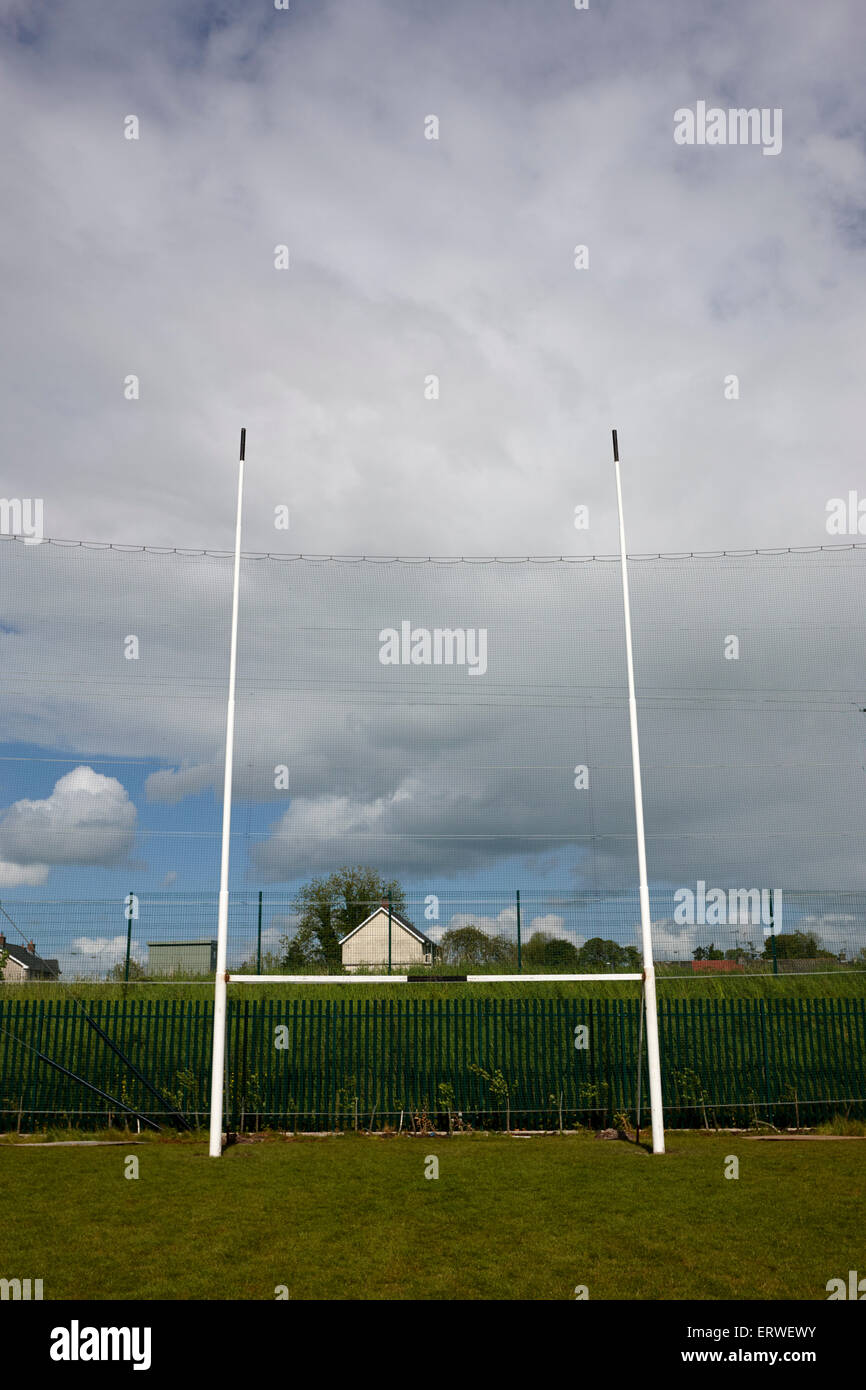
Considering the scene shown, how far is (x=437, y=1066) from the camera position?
1462 centimetres

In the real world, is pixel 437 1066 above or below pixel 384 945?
below

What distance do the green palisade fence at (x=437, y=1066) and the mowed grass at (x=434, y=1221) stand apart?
1448 millimetres

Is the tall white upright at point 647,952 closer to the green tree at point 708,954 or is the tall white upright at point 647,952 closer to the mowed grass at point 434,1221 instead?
the mowed grass at point 434,1221

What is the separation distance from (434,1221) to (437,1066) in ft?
20.1

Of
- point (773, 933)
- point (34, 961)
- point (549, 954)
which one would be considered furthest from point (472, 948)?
point (34, 961)

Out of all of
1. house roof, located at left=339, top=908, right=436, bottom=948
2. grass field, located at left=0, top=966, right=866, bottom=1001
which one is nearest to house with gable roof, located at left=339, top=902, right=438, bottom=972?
house roof, located at left=339, top=908, right=436, bottom=948

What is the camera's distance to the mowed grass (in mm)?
6758

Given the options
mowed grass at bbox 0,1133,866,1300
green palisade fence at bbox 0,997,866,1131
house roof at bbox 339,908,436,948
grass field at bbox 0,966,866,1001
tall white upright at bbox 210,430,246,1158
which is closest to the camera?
mowed grass at bbox 0,1133,866,1300

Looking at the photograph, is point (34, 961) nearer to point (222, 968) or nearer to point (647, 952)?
point (222, 968)

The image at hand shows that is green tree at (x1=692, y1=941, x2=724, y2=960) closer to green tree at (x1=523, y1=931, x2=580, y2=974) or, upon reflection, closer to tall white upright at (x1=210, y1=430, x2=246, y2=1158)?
green tree at (x1=523, y1=931, x2=580, y2=974)

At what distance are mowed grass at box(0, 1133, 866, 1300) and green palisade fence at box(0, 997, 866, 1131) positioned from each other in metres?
1.45

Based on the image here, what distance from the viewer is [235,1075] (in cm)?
1401
